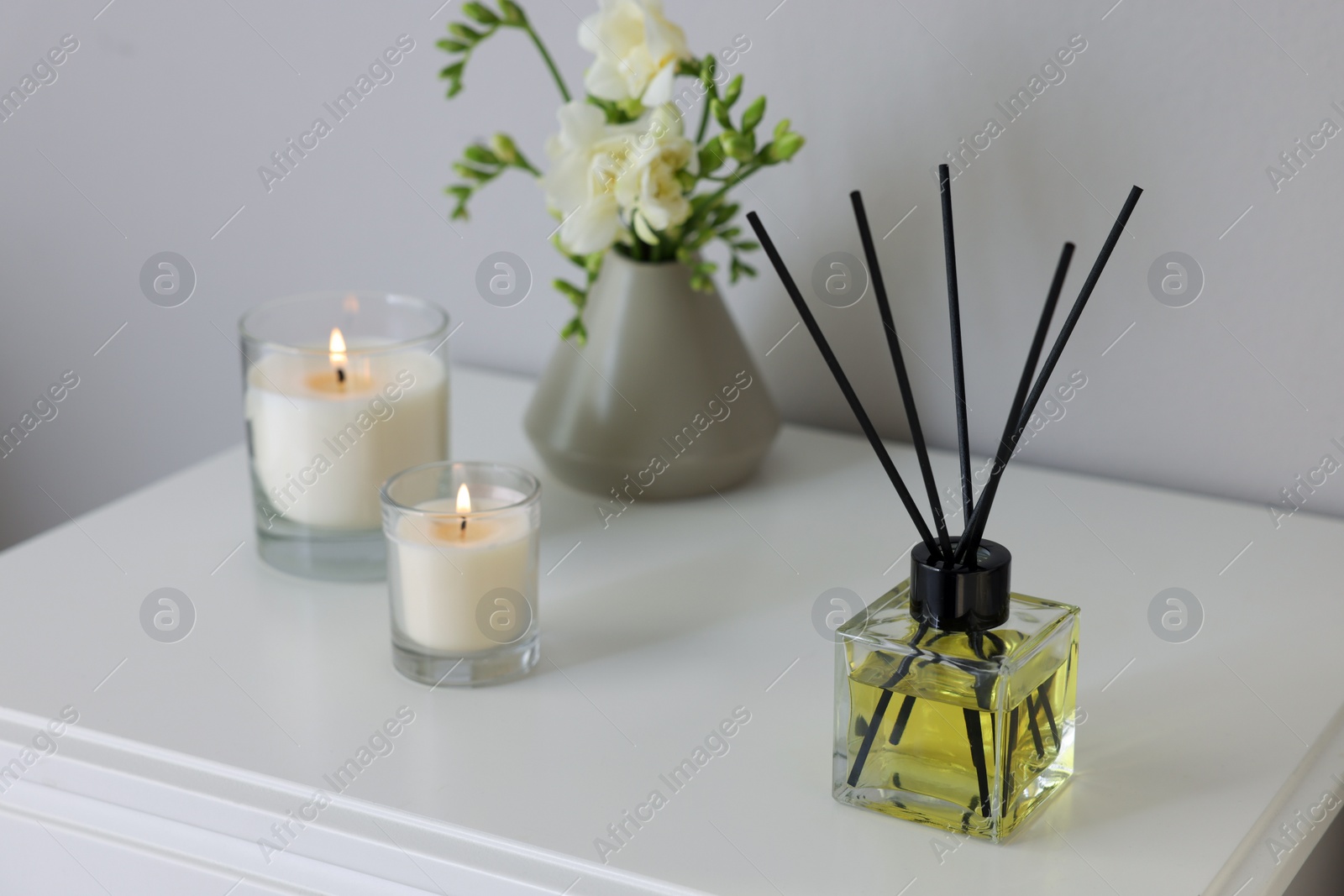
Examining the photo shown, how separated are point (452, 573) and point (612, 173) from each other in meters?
0.27

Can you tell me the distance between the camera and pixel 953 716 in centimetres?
54

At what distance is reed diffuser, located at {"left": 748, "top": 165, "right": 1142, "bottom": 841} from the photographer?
53 cm

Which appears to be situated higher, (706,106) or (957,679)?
(706,106)

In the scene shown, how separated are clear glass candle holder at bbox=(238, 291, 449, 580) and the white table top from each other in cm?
3

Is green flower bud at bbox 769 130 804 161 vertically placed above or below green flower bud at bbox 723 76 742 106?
below

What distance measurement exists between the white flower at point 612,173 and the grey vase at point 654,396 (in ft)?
0.20

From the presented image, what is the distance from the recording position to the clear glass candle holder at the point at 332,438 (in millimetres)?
773

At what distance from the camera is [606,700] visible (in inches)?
25.5

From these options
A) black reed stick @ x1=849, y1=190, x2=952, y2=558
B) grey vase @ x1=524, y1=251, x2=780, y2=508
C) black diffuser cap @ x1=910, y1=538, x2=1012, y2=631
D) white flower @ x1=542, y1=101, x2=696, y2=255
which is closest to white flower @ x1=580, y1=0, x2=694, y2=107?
white flower @ x1=542, y1=101, x2=696, y2=255

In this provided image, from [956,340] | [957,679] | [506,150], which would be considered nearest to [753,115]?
[506,150]

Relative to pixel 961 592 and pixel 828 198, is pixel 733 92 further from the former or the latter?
pixel 961 592

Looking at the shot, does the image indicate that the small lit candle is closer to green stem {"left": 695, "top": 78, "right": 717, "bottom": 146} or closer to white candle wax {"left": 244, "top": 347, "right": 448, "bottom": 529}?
white candle wax {"left": 244, "top": 347, "right": 448, "bottom": 529}

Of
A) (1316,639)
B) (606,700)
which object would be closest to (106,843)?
(606,700)

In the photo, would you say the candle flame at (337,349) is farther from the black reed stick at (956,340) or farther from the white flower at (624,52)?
the black reed stick at (956,340)
